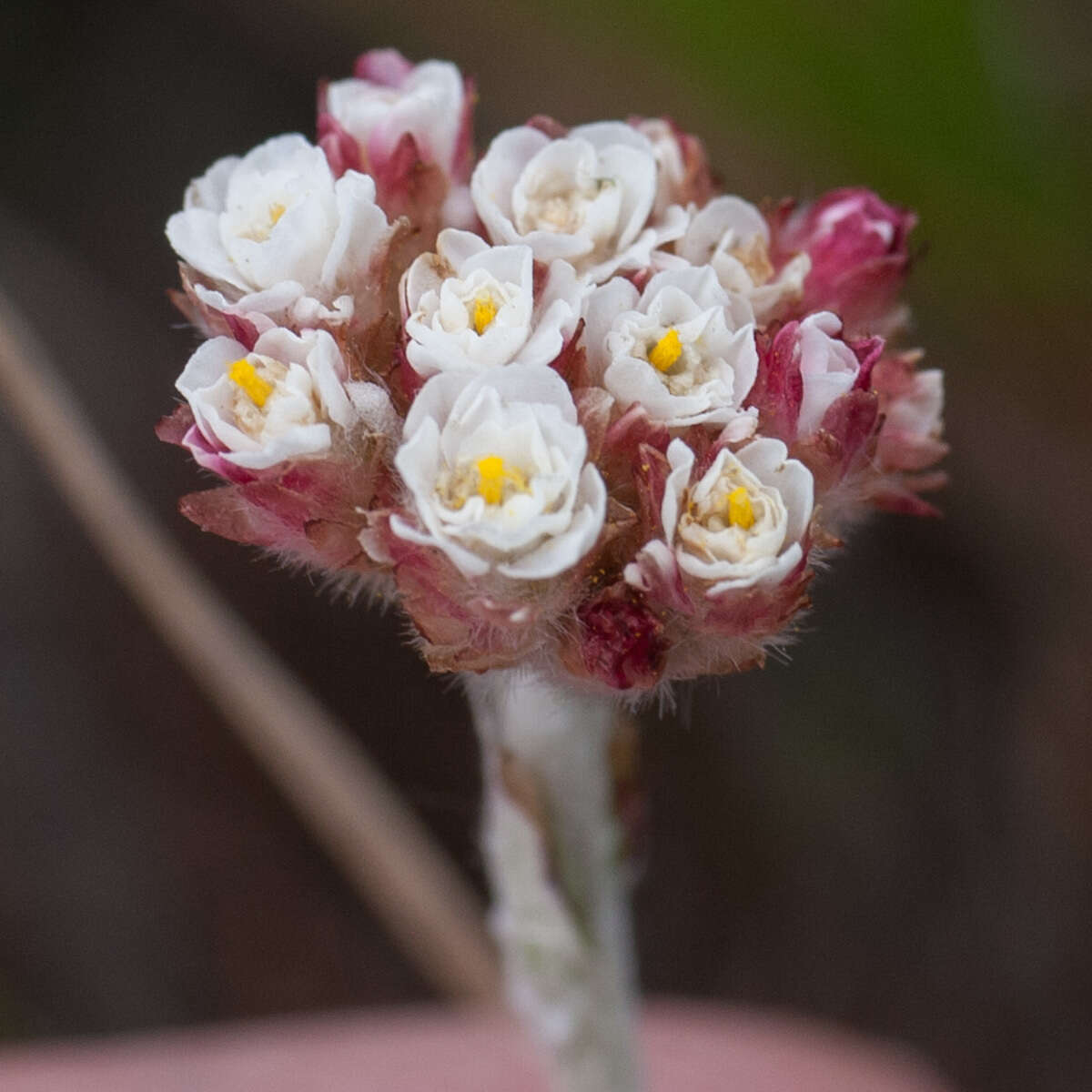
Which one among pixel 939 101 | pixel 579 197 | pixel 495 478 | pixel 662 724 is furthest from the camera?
pixel 662 724

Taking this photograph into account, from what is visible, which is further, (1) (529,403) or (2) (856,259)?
(2) (856,259)

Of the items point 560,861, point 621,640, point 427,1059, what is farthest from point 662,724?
point 621,640

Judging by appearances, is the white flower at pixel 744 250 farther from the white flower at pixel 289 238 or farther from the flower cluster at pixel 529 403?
the white flower at pixel 289 238

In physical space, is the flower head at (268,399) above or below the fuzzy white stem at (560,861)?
above

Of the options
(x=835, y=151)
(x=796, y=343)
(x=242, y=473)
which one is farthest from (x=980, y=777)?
(x=242, y=473)

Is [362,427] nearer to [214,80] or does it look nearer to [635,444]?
[635,444]

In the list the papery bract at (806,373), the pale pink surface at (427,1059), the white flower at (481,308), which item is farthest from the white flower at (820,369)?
the pale pink surface at (427,1059)

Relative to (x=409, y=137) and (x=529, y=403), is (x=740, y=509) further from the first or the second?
(x=409, y=137)
